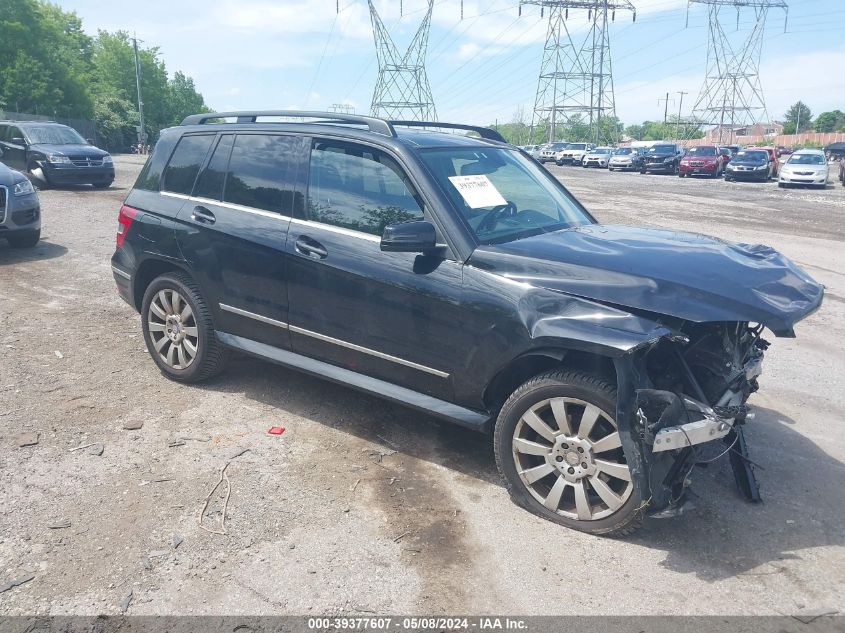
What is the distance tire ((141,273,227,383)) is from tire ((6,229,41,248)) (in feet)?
18.5

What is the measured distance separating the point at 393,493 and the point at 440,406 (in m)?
0.54

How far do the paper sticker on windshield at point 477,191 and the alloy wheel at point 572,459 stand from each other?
4.22ft

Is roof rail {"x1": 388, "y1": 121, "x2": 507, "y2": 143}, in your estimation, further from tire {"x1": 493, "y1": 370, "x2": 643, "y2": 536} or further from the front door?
tire {"x1": 493, "y1": 370, "x2": 643, "y2": 536}

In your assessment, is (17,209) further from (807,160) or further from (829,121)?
(829,121)

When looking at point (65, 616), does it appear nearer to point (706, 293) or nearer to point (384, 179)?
point (384, 179)

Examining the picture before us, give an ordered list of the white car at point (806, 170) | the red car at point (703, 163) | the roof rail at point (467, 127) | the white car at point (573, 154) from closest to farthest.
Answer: the roof rail at point (467, 127), the white car at point (806, 170), the red car at point (703, 163), the white car at point (573, 154)

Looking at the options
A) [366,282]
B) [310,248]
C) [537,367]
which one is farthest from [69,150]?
[537,367]

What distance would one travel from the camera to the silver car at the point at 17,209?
9398 mm

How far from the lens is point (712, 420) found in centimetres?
325

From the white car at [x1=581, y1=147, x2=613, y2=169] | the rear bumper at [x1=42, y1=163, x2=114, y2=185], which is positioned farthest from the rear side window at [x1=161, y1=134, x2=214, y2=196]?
the white car at [x1=581, y1=147, x2=613, y2=169]

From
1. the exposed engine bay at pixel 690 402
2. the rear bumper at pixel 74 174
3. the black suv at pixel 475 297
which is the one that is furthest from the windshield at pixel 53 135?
the exposed engine bay at pixel 690 402

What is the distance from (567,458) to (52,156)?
1751 centimetres

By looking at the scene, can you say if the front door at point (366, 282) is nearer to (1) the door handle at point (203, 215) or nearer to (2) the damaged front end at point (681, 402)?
(1) the door handle at point (203, 215)

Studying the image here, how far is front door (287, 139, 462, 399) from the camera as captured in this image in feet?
12.6
